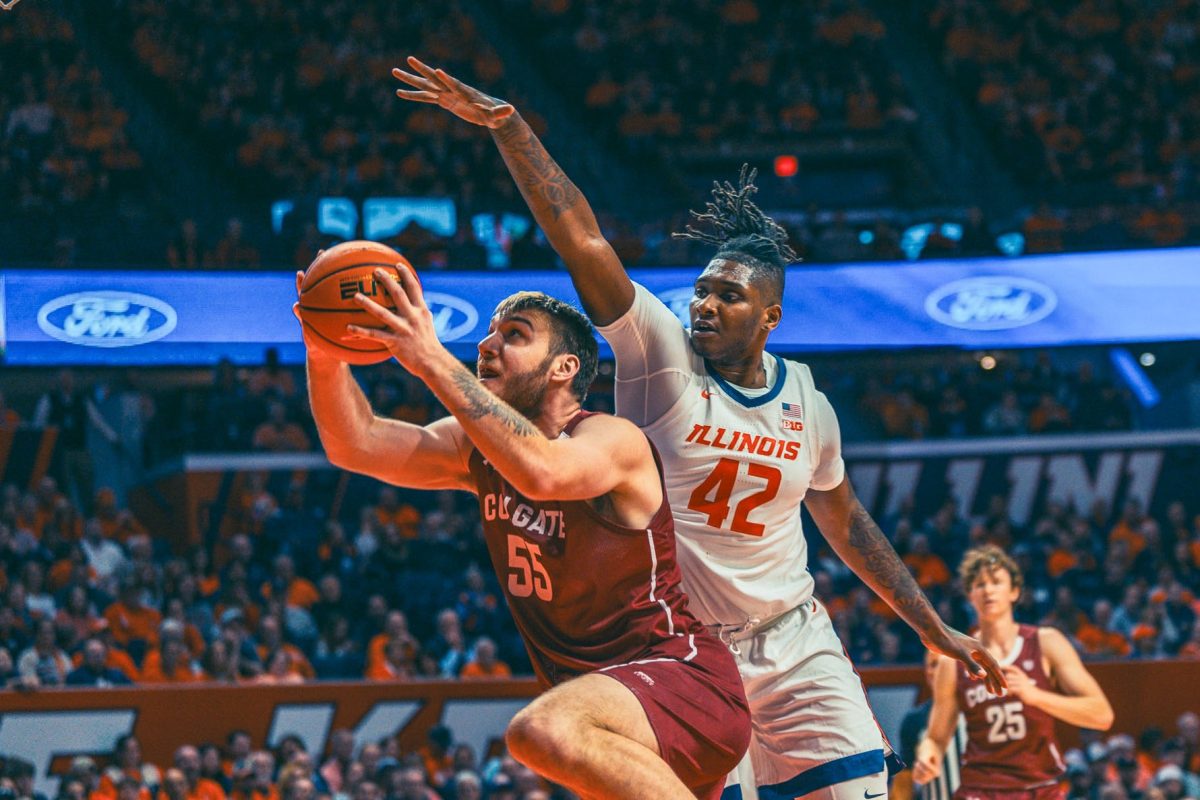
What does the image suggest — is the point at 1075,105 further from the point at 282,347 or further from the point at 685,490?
the point at 685,490

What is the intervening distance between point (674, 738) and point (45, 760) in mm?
8609

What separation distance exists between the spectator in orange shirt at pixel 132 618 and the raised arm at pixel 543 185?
899cm

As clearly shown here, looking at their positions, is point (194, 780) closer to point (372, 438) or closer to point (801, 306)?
point (372, 438)

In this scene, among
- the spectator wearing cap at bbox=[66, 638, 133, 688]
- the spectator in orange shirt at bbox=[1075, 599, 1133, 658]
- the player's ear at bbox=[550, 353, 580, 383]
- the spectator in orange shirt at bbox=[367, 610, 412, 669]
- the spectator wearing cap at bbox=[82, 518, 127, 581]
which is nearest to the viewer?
the player's ear at bbox=[550, 353, 580, 383]

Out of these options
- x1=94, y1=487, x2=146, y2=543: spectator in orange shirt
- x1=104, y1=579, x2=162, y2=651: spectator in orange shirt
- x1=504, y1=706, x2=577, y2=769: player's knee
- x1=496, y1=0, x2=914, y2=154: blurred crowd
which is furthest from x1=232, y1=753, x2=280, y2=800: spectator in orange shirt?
x1=496, y1=0, x2=914, y2=154: blurred crowd

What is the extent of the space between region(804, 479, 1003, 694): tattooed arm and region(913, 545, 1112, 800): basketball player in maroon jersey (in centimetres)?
203

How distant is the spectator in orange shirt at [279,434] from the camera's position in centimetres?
1688

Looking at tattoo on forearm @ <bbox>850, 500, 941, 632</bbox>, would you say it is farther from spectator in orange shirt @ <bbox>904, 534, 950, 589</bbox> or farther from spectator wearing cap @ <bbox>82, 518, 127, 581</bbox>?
spectator in orange shirt @ <bbox>904, 534, 950, 589</bbox>

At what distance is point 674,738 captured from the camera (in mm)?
4355

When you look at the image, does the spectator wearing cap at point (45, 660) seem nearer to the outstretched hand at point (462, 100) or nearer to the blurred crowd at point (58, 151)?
the blurred crowd at point (58, 151)

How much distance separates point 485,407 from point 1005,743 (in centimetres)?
465

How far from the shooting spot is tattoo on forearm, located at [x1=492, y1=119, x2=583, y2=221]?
4.82 m

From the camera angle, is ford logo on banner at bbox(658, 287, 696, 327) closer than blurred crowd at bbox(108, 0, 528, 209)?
Yes

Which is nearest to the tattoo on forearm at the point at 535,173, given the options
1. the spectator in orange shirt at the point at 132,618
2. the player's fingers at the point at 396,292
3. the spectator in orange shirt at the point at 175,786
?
the player's fingers at the point at 396,292
